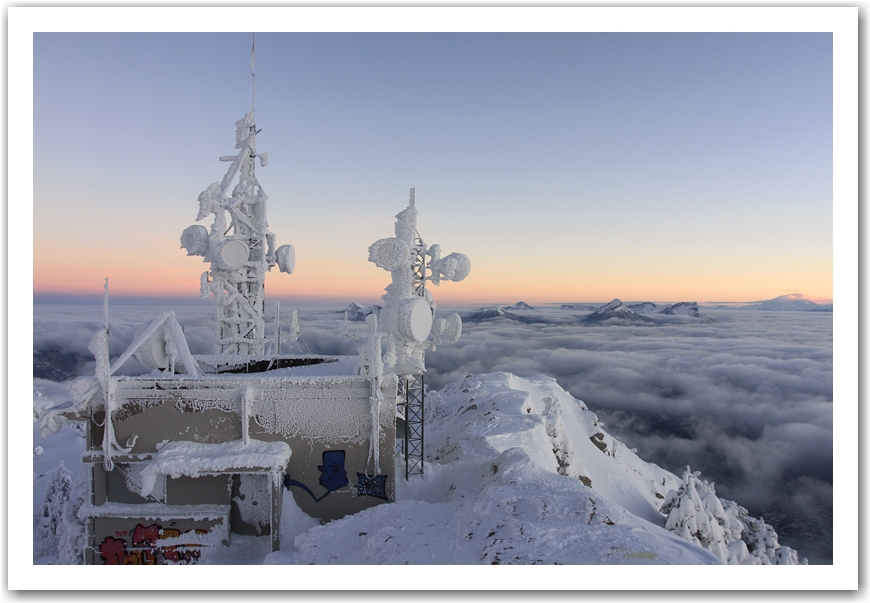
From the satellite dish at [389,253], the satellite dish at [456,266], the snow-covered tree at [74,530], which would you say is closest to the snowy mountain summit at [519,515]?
the satellite dish at [456,266]

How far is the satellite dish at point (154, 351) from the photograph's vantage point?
16.8 metres

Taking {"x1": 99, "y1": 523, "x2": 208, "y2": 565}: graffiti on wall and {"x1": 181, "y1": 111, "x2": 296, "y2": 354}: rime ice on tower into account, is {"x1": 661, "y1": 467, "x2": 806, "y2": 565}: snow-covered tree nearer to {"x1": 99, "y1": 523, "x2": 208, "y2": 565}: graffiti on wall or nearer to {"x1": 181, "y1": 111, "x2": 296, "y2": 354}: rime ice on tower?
{"x1": 99, "y1": 523, "x2": 208, "y2": 565}: graffiti on wall

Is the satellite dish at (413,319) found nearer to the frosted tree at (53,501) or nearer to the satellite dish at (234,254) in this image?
the satellite dish at (234,254)

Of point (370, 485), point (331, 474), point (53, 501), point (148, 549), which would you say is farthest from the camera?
point (53, 501)

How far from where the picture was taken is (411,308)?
721 inches

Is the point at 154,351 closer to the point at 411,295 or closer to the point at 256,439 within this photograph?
the point at 256,439

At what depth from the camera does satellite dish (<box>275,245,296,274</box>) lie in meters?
→ 24.3

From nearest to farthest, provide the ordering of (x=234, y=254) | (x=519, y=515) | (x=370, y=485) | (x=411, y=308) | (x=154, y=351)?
(x=519, y=515)
(x=370, y=485)
(x=154, y=351)
(x=411, y=308)
(x=234, y=254)

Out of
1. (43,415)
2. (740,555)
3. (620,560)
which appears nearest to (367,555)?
(620,560)

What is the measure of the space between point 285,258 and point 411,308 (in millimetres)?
9189

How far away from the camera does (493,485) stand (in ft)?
52.0

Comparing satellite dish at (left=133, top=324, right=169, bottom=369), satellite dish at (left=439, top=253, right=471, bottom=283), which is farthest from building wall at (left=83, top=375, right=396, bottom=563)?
satellite dish at (left=439, top=253, right=471, bottom=283)

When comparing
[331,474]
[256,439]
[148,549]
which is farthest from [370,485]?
[148,549]

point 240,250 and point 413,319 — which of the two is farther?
point 240,250
